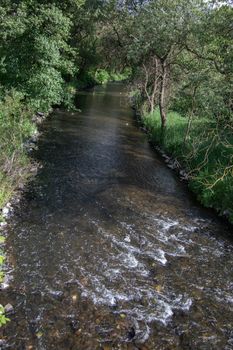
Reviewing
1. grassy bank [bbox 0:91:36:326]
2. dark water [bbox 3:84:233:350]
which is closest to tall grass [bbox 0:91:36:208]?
grassy bank [bbox 0:91:36:326]

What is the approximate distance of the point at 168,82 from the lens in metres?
29.0

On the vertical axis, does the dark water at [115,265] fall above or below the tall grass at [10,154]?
below

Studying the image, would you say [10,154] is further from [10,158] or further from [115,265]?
[115,265]

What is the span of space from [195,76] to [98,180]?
7.05m

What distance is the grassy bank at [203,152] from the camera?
14.0m

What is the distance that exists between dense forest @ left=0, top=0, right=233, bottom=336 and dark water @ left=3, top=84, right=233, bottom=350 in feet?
4.23

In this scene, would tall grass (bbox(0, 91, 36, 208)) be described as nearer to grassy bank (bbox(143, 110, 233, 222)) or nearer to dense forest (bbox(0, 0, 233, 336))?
dense forest (bbox(0, 0, 233, 336))

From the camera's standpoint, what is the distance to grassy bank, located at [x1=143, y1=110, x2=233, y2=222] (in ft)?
45.9

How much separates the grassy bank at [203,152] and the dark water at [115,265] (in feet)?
2.53

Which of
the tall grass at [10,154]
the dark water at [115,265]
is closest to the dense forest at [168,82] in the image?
the tall grass at [10,154]

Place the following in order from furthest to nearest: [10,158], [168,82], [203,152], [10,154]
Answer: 1. [168,82]
2. [203,152]
3. [10,154]
4. [10,158]

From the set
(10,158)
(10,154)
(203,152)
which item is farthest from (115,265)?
(203,152)

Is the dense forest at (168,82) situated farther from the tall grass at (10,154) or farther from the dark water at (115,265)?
the dark water at (115,265)

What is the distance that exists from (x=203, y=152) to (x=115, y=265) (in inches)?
388
